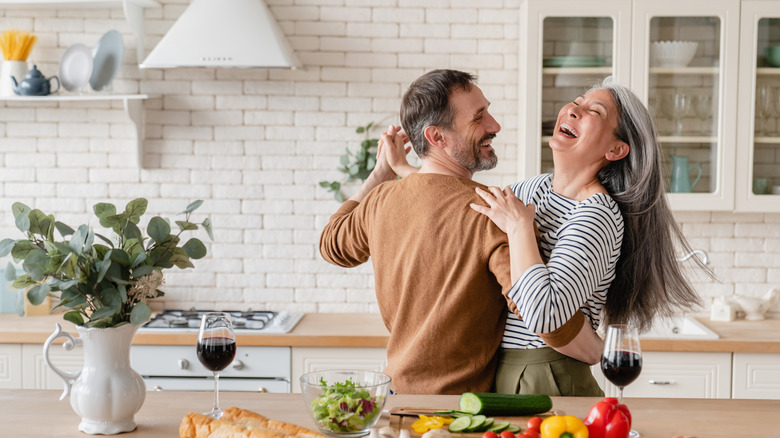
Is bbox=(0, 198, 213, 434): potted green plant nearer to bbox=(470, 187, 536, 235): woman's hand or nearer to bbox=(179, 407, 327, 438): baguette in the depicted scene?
bbox=(179, 407, 327, 438): baguette

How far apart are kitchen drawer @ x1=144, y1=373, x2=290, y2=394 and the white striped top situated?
1.52 m

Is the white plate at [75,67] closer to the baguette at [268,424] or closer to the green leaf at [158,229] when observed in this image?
the green leaf at [158,229]

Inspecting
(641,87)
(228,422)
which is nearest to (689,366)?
(641,87)

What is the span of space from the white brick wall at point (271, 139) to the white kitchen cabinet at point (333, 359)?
0.56 m

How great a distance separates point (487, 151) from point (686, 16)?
71.7 inches

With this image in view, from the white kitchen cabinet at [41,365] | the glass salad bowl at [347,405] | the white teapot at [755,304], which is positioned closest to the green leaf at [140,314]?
the glass salad bowl at [347,405]

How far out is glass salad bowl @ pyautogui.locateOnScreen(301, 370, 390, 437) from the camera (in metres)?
1.51

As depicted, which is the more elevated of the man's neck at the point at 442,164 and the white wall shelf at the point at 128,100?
the white wall shelf at the point at 128,100

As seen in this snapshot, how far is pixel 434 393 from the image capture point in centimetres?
196

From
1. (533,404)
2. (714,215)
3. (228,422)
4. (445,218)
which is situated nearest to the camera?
(228,422)

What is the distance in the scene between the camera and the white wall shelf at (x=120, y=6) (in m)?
3.58

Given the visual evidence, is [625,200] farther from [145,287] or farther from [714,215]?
[714,215]

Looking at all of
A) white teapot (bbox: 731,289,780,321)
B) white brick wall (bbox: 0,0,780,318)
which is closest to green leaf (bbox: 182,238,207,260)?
white brick wall (bbox: 0,0,780,318)

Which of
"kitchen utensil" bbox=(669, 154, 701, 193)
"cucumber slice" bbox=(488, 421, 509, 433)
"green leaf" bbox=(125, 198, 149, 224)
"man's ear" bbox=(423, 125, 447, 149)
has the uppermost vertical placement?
"man's ear" bbox=(423, 125, 447, 149)
